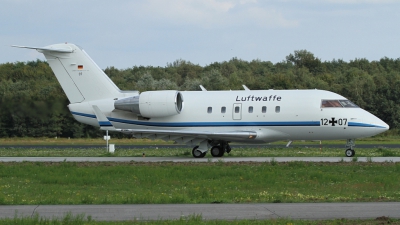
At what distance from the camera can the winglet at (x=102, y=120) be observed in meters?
30.6

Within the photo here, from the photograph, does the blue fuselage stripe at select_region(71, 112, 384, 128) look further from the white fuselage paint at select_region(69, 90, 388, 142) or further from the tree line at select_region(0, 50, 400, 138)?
the tree line at select_region(0, 50, 400, 138)

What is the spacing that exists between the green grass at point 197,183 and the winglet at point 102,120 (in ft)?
13.8

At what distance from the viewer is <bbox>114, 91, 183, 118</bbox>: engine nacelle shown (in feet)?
103

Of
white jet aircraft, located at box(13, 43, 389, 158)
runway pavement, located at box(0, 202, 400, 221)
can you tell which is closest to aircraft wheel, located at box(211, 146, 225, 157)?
white jet aircraft, located at box(13, 43, 389, 158)

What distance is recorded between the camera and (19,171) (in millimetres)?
24266

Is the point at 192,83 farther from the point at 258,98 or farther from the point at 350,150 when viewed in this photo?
the point at 350,150

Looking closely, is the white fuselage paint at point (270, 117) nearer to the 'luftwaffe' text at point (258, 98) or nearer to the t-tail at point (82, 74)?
the 'luftwaffe' text at point (258, 98)

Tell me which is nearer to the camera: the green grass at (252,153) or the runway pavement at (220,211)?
the runway pavement at (220,211)

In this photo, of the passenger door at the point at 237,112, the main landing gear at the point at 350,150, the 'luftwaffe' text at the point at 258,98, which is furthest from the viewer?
the passenger door at the point at 237,112

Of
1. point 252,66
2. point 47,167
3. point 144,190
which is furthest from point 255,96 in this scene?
point 252,66

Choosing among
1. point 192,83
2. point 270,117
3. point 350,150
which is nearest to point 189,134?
point 270,117

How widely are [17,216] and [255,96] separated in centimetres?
1894

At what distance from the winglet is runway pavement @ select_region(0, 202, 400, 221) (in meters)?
15.2

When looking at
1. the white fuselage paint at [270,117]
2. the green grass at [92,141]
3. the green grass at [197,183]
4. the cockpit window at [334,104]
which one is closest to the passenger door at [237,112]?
the white fuselage paint at [270,117]
